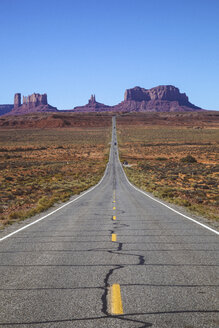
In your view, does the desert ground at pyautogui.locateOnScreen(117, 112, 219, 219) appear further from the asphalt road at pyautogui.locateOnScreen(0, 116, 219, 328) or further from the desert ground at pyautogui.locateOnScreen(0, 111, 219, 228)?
the asphalt road at pyautogui.locateOnScreen(0, 116, 219, 328)

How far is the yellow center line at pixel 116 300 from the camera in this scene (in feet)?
15.6

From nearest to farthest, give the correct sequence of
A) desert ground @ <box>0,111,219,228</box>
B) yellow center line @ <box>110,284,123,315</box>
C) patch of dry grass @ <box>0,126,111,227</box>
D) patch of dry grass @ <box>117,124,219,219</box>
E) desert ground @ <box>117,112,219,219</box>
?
1. yellow center line @ <box>110,284,123,315</box>
2. patch of dry grass @ <box>117,124,219,219</box>
3. desert ground @ <box>117,112,219,219</box>
4. desert ground @ <box>0,111,219,228</box>
5. patch of dry grass @ <box>0,126,111,227</box>

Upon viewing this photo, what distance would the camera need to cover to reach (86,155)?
8831cm

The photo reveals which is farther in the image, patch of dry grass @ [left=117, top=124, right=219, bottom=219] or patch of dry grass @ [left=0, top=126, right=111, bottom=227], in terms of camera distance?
patch of dry grass @ [left=0, top=126, right=111, bottom=227]

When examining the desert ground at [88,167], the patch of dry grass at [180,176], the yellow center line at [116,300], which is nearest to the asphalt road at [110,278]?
the yellow center line at [116,300]

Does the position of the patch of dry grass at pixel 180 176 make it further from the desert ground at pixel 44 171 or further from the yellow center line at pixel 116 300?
the yellow center line at pixel 116 300

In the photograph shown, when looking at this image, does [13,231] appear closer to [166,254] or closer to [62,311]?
[166,254]

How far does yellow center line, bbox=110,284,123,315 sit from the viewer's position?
4.77 metres

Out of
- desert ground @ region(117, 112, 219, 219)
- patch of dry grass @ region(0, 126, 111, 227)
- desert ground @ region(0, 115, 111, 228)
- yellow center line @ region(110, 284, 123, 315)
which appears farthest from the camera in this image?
patch of dry grass @ region(0, 126, 111, 227)

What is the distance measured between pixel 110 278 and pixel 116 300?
3.67 feet

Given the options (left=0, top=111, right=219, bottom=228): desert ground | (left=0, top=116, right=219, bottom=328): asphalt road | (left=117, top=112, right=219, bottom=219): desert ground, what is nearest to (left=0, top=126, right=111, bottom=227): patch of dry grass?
(left=0, top=111, right=219, bottom=228): desert ground

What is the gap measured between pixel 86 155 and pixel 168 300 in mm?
83632

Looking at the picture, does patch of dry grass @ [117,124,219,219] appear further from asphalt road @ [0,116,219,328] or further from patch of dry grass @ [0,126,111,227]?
patch of dry grass @ [0,126,111,227]

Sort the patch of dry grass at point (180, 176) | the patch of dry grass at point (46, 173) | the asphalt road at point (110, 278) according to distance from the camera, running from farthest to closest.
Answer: the patch of dry grass at point (46, 173), the patch of dry grass at point (180, 176), the asphalt road at point (110, 278)
